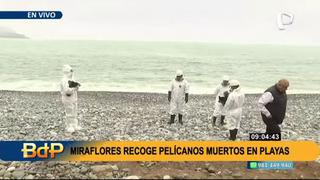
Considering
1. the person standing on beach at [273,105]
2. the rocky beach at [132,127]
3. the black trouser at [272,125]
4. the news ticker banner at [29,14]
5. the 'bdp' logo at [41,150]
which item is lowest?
the rocky beach at [132,127]

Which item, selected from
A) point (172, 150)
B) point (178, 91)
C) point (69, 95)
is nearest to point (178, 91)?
point (178, 91)

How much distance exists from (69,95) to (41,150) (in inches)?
206

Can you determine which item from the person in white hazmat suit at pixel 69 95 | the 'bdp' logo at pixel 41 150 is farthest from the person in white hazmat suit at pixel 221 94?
the 'bdp' logo at pixel 41 150

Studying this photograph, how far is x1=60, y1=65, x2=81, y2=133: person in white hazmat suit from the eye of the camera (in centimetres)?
1340

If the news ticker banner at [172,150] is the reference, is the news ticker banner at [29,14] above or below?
above

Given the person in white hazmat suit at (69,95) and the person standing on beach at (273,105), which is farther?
the person in white hazmat suit at (69,95)

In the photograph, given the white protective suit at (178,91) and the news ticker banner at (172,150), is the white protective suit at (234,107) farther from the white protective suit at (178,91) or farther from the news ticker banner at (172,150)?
the news ticker banner at (172,150)

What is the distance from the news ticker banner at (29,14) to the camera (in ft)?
28.8

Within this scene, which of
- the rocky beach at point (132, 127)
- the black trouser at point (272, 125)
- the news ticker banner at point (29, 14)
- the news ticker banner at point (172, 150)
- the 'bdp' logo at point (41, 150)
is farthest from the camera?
the black trouser at point (272, 125)

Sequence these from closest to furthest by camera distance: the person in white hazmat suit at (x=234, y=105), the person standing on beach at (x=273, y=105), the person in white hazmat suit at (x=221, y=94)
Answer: the person standing on beach at (x=273, y=105)
the person in white hazmat suit at (x=234, y=105)
the person in white hazmat suit at (x=221, y=94)

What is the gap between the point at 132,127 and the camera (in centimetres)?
1603

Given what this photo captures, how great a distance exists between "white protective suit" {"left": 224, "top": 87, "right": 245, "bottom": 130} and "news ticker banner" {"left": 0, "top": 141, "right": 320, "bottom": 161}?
4.79 meters

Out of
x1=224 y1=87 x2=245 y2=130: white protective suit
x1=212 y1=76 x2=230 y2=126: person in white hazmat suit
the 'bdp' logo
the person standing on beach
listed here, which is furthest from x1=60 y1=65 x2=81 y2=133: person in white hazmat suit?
the person standing on beach

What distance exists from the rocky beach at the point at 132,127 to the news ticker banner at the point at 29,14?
3.24 m
